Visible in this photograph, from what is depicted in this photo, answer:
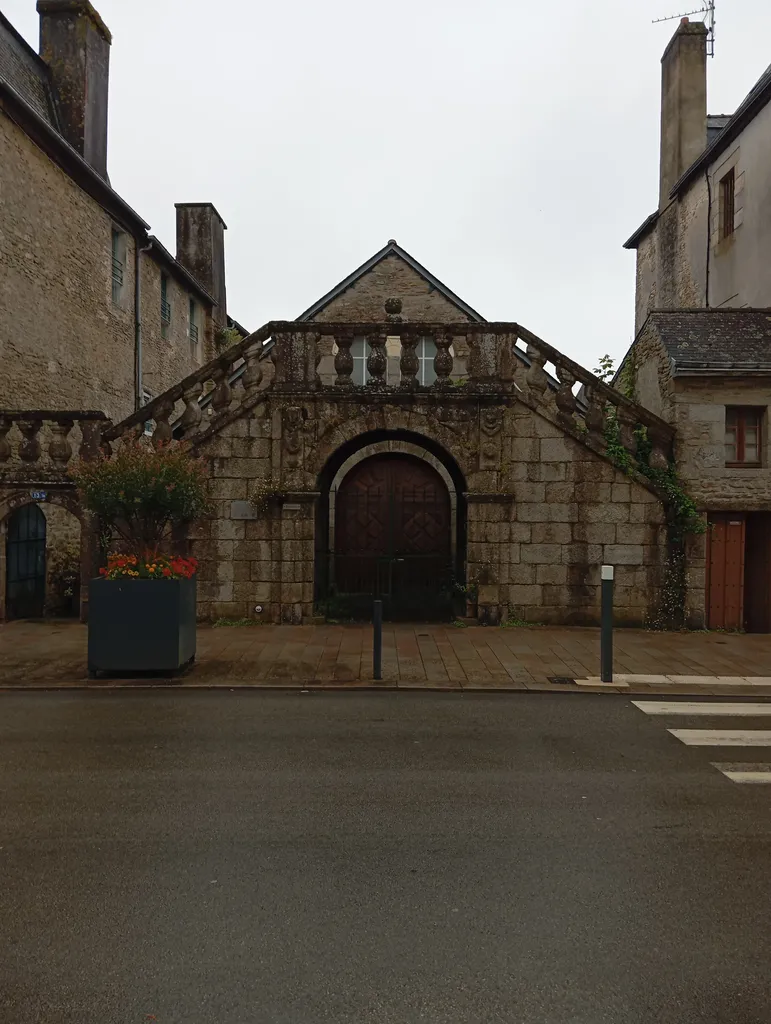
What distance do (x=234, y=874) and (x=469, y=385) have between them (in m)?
9.18

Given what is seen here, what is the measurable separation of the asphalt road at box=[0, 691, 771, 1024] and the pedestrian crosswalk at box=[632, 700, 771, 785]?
209 mm

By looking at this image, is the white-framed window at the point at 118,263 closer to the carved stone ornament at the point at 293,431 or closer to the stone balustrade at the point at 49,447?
→ the stone balustrade at the point at 49,447

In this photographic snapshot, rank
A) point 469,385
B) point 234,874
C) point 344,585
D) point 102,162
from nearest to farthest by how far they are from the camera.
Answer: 1. point 234,874
2. point 469,385
3. point 344,585
4. point 102,162

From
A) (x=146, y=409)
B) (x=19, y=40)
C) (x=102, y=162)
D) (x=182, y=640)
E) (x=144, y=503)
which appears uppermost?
(x=19, y=40)

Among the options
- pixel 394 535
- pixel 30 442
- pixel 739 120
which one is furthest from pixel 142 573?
pixel 739 120

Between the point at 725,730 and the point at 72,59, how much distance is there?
18.0 metres

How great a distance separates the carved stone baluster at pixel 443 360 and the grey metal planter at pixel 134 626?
5.56 m

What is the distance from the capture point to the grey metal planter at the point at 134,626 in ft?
28.2

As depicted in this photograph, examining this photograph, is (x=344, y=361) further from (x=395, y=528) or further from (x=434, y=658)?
(x=434, y=658)

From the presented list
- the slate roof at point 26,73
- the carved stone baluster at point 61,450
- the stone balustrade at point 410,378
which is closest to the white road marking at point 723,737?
the stone balustrade at point 410,378

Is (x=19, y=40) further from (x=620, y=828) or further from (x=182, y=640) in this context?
(x=620, y=828)

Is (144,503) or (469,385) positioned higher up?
(469,385)

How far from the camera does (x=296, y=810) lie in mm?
5062

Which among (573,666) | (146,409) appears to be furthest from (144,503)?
(573,666)
